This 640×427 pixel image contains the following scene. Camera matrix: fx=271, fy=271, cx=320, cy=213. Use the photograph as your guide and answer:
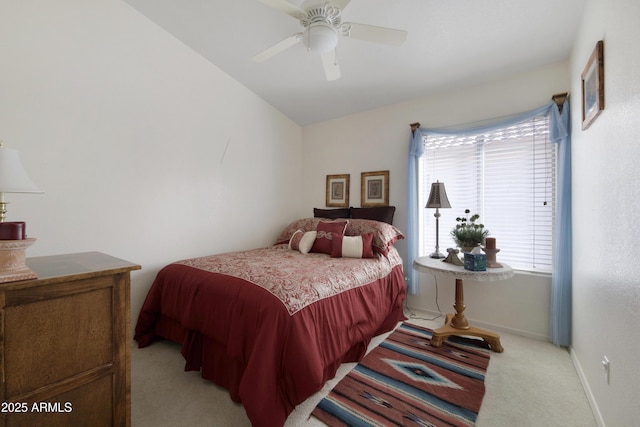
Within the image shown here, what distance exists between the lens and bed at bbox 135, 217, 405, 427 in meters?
1.45

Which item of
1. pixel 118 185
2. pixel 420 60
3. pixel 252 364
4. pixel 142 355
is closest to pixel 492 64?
pixel 420 60

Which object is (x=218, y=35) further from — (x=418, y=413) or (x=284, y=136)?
(x=418, y=413)

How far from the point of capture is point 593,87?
1.61 m

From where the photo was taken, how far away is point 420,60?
2.56m

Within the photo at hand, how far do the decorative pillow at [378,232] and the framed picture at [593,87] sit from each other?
1699mm

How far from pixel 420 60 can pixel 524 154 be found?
53.5 inches

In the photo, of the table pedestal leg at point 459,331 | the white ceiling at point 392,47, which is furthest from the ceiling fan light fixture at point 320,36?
the table pedestal leg at point 459,331

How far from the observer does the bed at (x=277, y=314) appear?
4.75 feet

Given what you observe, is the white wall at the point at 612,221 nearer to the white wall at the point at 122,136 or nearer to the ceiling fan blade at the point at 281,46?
the ceiling fan blade at the point at 281,46

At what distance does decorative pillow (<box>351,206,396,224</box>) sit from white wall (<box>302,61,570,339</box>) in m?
0.16

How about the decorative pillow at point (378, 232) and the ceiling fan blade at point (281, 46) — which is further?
the decorative pillow at point (378, 232)

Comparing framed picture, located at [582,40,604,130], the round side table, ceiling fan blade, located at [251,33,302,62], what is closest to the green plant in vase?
the round side table

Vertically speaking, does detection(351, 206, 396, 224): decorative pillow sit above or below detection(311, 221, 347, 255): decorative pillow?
above

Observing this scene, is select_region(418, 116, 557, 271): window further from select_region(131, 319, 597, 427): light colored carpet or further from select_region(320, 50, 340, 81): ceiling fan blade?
select_region(320, 50, 340, 81): ceiling fan blade
